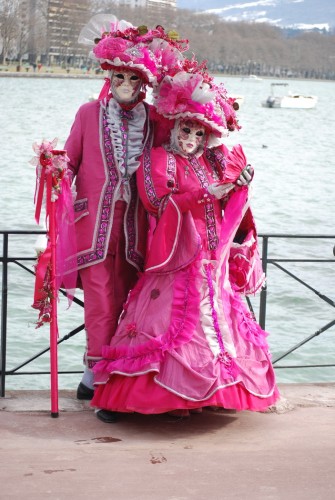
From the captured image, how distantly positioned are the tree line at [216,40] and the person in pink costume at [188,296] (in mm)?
65261

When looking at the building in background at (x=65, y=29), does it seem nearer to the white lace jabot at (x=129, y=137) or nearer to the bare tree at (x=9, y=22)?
the bare tree at (x=9, y=22)

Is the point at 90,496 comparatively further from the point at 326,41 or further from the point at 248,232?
the point at 326,41

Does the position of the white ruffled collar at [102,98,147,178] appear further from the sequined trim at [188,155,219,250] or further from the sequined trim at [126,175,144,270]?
the sequined trim at [188,155,219,250]

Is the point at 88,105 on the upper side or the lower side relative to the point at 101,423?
upper

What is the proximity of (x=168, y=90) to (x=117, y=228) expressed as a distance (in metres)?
0.57

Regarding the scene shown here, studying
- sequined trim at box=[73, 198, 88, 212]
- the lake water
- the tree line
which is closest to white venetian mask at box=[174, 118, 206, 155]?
sequined trim at box=[73, 198, 88, 212]

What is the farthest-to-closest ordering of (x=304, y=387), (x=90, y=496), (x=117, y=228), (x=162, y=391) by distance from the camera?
(x=304, y=387)
(x=117, y=228)
(x=162, y=391)
(x=90, y=496)

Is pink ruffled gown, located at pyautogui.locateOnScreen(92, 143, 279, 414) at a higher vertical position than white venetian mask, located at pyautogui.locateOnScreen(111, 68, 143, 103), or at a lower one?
lower

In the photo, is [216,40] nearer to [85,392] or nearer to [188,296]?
[85,392]

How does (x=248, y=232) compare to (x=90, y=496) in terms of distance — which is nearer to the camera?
(x=90, y=496)

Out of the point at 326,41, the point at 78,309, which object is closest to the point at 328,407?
the point at 78,309

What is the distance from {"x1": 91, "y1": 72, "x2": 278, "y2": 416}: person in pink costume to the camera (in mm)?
3805

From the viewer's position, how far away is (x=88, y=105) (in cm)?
410

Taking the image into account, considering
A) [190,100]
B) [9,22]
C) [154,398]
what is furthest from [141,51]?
[9,22]
